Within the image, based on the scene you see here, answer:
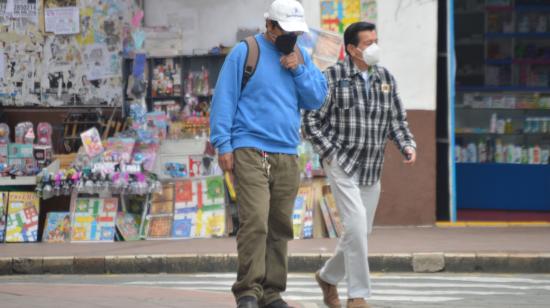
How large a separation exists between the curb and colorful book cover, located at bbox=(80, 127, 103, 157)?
1.96 m

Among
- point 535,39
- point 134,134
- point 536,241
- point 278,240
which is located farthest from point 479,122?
point 278,240

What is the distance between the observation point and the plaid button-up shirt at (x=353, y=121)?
837cm

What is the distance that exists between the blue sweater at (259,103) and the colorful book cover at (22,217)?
7341 millimetres

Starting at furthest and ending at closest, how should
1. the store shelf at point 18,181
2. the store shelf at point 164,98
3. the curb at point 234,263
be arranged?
the store shelf at point 164,98
the store shelf at point 18,181
the curb at point 234,263

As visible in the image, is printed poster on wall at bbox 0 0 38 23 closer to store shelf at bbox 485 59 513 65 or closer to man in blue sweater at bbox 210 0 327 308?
store shelf at bbox 485 59 513 65

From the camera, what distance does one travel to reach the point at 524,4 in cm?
1659

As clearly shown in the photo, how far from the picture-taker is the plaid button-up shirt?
837 cm

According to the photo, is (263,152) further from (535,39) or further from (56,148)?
(535,39)

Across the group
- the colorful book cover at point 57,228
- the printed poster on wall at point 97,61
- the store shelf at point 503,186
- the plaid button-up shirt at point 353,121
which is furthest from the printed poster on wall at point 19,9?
the plaid button-up shirt at point 353,121

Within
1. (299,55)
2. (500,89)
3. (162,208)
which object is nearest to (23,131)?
(162,208)

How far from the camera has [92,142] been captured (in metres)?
14.3

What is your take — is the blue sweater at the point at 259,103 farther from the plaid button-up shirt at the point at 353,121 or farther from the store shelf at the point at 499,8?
the store shelf at the point at 499,8

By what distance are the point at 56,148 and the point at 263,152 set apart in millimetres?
8190

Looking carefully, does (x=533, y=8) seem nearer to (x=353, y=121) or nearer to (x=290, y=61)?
(x=353, y=121)
